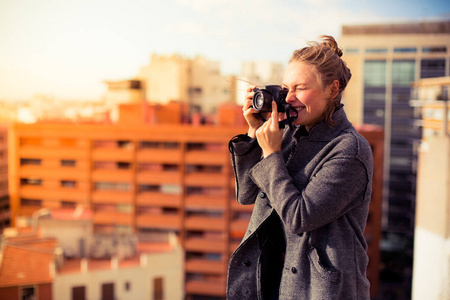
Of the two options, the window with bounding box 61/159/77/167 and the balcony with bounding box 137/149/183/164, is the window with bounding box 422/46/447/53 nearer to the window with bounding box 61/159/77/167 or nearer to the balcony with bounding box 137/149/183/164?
the balcony with bounding box 137/149/183/164

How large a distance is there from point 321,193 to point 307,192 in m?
0.03

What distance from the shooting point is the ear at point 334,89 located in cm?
113

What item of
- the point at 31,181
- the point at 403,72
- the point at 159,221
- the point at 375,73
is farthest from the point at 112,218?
the point at 403,72

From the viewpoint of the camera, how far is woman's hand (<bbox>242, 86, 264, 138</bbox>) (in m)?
1.19

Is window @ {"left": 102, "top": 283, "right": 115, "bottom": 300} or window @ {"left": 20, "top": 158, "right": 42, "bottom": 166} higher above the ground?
window @ {"left": 20, "top": 158, "right": 42, "bottom": 166}

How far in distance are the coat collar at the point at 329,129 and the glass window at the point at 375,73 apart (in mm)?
31135

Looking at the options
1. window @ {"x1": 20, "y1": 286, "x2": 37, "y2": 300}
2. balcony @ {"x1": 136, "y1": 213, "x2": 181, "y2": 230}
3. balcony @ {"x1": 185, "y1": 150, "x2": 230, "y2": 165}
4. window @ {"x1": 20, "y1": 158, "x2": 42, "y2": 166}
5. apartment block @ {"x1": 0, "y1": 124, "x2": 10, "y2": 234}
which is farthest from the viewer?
apartment block @ {"x1": 0, "y1": 124, "x2": 10, "y2": 234}

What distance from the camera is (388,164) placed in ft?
97.8

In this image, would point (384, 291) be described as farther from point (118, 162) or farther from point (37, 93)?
point (37, 93)

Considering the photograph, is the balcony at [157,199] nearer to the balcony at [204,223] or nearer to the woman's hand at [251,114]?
the balcony at [204,223]

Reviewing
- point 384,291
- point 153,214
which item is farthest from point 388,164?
point 153,214

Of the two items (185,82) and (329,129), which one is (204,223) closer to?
(185,82)

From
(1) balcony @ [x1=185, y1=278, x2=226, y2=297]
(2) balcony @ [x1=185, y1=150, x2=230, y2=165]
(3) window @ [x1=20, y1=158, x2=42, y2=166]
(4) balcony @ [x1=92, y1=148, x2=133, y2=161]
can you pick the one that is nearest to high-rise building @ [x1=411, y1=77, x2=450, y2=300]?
(2) balcony @ [x1=185, y1=150, x2=230, y2=165]

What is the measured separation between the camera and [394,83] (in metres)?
30.6
